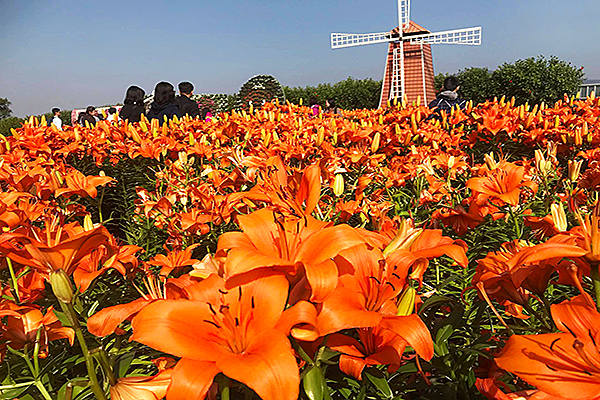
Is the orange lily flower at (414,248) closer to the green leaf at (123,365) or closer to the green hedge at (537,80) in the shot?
the green leaf at (123,365)

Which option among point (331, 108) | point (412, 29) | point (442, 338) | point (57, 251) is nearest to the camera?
point (57, 251)

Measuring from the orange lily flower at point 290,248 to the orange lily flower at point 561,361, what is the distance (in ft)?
0.89

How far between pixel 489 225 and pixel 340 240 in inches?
73.6

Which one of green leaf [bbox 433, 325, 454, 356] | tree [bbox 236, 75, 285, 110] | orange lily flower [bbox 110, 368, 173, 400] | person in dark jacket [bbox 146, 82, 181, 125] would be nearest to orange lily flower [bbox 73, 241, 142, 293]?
orange lily flower [bbox 110, 368, 173, 400]

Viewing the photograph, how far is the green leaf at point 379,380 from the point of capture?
728 millimetres

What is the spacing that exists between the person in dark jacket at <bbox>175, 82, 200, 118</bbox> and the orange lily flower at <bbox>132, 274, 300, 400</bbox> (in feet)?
25.6

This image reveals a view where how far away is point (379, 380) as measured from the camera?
0.73 meters

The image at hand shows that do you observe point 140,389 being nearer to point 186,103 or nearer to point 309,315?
point 309,315

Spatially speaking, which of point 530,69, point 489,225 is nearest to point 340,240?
point 489,225

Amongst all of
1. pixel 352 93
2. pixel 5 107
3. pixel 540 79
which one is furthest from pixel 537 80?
pixel 5 107

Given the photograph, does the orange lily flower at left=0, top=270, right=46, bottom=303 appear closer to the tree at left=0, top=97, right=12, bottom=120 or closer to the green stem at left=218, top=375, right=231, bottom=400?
the green stem at left=218, top=375, right=231, bottom=400

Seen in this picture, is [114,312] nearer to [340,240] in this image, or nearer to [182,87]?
[340,240]

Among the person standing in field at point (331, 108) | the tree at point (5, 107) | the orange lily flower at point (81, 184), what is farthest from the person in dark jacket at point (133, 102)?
the tree at point (5, 107)

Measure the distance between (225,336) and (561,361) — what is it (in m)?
0.49
